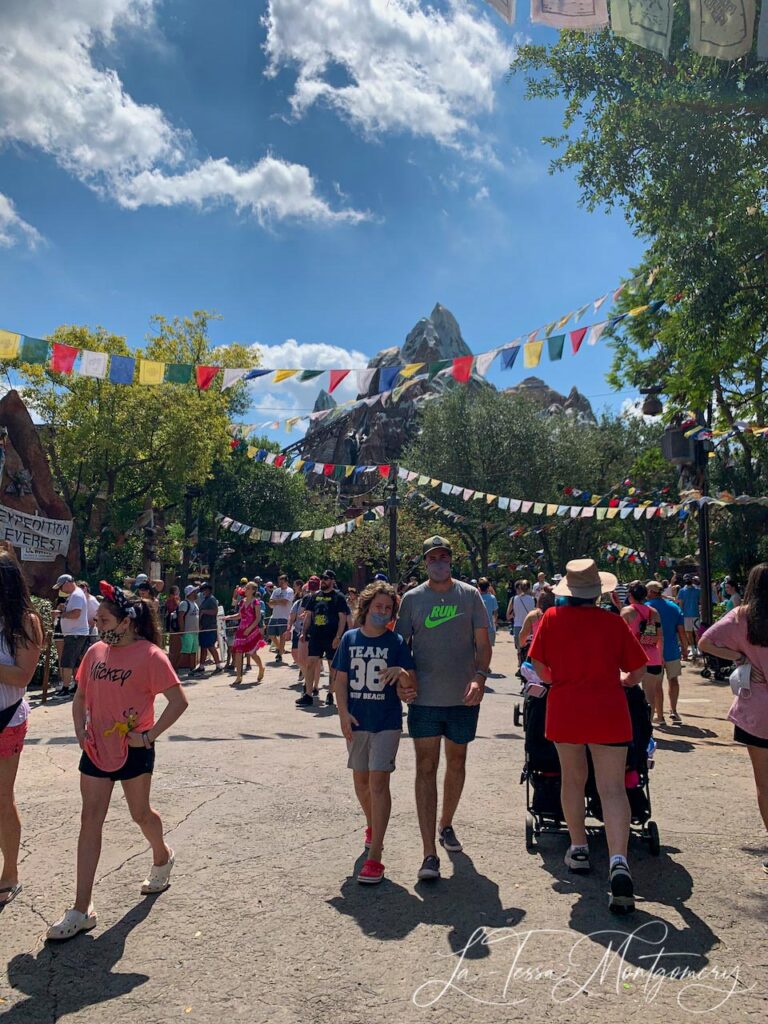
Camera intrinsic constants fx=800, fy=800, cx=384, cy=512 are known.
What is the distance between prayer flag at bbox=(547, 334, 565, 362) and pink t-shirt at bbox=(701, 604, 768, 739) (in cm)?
841

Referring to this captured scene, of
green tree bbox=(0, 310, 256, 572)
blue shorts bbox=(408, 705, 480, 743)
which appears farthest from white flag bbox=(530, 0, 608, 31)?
green tree bbox=(0, 310, 256, 572)

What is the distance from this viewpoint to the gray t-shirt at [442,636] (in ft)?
15.1

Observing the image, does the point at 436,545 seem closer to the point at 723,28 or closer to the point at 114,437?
the point at 723,28

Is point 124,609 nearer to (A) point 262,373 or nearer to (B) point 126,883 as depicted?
(B) point 126,883

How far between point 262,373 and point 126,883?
34.2 feet

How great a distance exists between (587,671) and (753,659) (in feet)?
3.23

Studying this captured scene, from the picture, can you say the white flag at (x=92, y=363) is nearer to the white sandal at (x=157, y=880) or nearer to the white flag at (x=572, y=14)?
the white flag at (x=572, y=14)

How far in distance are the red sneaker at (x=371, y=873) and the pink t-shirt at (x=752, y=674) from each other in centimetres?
209

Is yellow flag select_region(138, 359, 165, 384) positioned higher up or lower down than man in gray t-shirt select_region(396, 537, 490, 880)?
higher up

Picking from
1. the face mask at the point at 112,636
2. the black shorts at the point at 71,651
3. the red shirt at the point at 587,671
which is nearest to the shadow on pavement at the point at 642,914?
the red shirt at the point at 587,671

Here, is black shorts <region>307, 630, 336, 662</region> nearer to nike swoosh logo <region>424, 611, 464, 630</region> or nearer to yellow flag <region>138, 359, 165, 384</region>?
yellow flag <region>138, 359, 165, 384</region>

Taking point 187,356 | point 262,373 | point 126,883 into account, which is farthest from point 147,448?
point 126,883

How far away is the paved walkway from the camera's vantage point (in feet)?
9.98

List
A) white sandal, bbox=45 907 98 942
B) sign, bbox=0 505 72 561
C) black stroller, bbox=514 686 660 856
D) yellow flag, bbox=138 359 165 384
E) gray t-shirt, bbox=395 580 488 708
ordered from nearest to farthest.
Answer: white sandal, bbox=45 907 98 942, gray t-shirt, bbox=395 580 488 708, black stroller, bbox=514 686 660 856, yellow flag, bbox=138 359 165 384, sign, bbox=0 505 72 561
